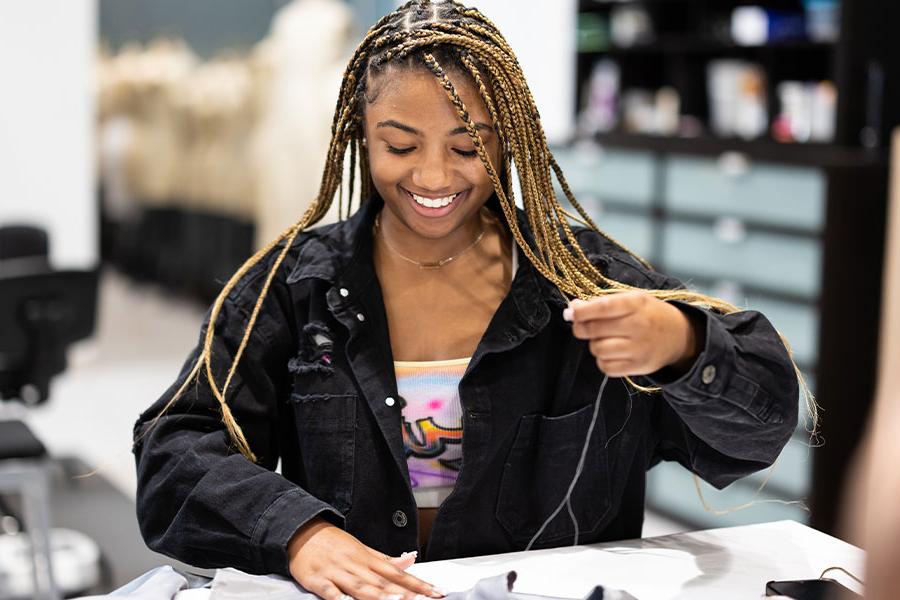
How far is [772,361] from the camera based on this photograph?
1361mm

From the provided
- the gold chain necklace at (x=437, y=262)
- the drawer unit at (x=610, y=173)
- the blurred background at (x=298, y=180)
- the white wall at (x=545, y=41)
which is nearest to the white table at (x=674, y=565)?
the gold chain necklace at (x=437, y=262)

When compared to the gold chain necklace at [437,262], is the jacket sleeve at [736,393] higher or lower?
lower

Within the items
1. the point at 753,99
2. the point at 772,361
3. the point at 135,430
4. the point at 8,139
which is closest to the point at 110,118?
the point at 8,139

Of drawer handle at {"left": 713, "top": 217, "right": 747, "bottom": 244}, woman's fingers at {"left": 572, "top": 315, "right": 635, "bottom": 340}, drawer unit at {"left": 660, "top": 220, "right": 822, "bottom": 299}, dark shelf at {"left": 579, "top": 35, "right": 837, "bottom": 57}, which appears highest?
dark shelf at {"left": 579, "top": 35, "right": 837, "bottom": 57}

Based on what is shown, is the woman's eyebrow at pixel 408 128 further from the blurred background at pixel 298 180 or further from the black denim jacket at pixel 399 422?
the blurred background at pixel 298 180

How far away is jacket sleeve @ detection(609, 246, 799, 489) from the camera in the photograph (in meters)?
1.30

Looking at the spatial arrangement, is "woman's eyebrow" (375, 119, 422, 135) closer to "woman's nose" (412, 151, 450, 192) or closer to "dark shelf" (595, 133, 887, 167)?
"woman's nose" (412, 151, 450, 192)

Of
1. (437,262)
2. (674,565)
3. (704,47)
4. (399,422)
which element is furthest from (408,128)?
(704,47)

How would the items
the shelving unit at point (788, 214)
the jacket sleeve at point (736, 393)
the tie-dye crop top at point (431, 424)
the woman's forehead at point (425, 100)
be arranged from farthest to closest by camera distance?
the shelving unit at point (788, 214) < the tie-dye crop top at point (431, 424) < the woman's forehead at point (425, 100) < the jacket sleeve at point (736, 393)

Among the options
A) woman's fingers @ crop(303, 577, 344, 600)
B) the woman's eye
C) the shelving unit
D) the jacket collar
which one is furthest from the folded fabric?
the shelving unit

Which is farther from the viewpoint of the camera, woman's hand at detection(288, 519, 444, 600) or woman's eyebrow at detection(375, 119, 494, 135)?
woman's eyebrow at detection(375, 119, 494, 135)

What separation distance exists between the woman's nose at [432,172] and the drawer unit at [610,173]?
279cm

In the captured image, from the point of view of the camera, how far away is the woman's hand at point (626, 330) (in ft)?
3.94

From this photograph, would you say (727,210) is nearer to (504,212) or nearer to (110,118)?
(504,212)
